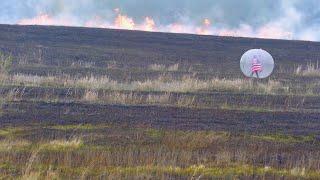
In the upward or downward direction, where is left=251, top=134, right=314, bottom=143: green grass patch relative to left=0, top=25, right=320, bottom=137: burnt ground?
downward

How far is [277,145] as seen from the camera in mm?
19000

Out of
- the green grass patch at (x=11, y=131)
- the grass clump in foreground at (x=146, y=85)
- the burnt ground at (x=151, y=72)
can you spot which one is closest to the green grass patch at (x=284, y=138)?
the burnt ground at (x=151, y=72)

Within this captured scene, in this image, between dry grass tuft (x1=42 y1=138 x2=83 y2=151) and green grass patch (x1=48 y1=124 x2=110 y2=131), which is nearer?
dry grass tuft (x1=42 y1=138 x2=83 y2=151)

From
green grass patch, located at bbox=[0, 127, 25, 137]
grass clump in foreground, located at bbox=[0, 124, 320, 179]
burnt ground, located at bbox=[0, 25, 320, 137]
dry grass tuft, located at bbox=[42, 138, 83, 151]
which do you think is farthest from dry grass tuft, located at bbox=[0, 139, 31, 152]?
burnt ground, located at bbox=[0, 25, 320, 137]

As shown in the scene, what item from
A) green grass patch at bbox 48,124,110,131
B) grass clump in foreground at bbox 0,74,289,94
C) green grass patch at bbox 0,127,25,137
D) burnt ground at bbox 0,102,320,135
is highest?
grass clump in foreground at bbox 0,74,289,94

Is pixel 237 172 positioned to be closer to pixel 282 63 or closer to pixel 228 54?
pixel 282 63

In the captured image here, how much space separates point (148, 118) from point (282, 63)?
38.2 meters

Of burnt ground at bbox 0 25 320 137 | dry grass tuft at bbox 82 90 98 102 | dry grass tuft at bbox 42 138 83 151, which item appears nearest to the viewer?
dry grass tuft at bbox 42 138 83 151

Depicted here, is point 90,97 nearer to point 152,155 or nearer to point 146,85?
point 146,85

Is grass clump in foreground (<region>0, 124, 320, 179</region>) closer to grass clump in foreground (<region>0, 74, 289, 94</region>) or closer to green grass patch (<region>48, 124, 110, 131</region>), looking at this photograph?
green grass patch (<region>48, 124, 110, 131</region>)

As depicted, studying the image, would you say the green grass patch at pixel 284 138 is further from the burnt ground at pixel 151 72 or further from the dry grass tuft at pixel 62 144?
the dry grass tuft at pixel 62 144

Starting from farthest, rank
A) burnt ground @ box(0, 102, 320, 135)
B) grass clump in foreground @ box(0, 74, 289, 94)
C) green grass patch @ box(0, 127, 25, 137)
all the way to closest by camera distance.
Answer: grass clump in foreground @ box(0, 74, 289, 94)
burnt ground @ box(0, 102, 320, 135)
green grass patch @ box(0, 127, 25, 137)

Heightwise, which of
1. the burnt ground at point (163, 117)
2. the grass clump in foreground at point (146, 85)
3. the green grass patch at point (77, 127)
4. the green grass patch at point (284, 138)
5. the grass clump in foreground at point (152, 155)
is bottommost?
the grass clump in foreground at point (152, 155)

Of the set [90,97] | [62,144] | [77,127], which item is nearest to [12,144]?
[62,144]
